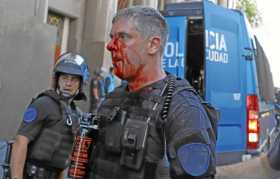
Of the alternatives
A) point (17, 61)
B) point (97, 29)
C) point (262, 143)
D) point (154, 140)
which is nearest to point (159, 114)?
point (154, 140)

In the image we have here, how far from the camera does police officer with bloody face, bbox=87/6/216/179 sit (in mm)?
1968

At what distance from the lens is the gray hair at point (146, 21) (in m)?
2.17

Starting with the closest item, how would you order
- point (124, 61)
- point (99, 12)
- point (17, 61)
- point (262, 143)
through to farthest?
1. point (124, 61)
2. point (262, 143)
3. point (17, 61)
4. point (99, 12)

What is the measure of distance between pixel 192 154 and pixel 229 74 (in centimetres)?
497

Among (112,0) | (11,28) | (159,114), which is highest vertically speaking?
(112,0)

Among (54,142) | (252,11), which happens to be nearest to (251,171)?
(54,142)

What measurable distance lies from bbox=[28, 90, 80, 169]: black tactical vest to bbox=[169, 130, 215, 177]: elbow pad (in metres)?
1.63

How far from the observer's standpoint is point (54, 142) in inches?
138

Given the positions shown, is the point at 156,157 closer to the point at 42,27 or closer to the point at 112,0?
the point at 42,27

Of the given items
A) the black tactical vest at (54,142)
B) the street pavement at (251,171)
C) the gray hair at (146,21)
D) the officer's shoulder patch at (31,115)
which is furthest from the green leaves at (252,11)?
→ the gray hair at (146,21)

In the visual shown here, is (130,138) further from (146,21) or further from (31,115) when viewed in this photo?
(31,115)

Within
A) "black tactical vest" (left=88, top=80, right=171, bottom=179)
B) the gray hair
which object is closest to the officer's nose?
the gray hair

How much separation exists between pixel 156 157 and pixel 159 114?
0.18m

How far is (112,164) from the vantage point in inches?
85.0
